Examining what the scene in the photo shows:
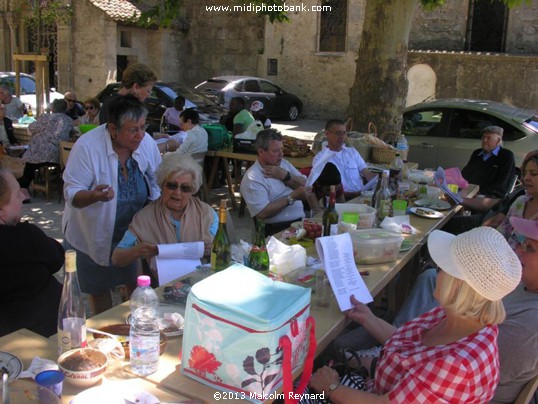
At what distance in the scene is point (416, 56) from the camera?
17.9 meters

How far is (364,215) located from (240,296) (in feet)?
6.52

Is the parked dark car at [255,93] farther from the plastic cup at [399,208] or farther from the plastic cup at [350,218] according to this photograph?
the plastic cup at [350,218]

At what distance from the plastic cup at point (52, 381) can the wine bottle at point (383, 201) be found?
9.05 feet

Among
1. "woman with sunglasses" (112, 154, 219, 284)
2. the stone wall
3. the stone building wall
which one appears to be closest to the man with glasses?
"woman with sunglasses" (112, 154, 219, 284)

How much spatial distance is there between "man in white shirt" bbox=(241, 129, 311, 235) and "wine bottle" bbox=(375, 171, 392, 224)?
61 centimetres

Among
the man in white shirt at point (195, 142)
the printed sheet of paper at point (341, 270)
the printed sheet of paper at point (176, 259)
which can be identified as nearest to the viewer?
the printed sheet of paper at point (341, 270)

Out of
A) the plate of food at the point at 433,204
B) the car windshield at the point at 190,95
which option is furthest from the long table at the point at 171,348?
the car windshield at the point at 190,95

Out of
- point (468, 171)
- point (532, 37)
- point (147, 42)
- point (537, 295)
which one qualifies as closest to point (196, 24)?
point (147, 42)

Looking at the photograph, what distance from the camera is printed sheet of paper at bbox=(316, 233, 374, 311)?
2.65m

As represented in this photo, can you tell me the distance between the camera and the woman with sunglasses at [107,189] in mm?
3441

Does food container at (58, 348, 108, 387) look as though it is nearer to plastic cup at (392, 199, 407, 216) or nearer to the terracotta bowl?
the terracotta bowl

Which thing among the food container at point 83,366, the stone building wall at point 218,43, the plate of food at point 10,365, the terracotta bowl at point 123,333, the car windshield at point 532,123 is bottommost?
the plate of food at point 10,365

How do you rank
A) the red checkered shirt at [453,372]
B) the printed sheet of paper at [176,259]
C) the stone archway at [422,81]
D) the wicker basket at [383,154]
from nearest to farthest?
1. the red checkered shirt at [453,372]
2. the printed sheet of paper at [176,259]
3. the wicker basket at [383,154]
4. the stone archway at [422,81]

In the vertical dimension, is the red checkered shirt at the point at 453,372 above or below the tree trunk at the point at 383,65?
below
